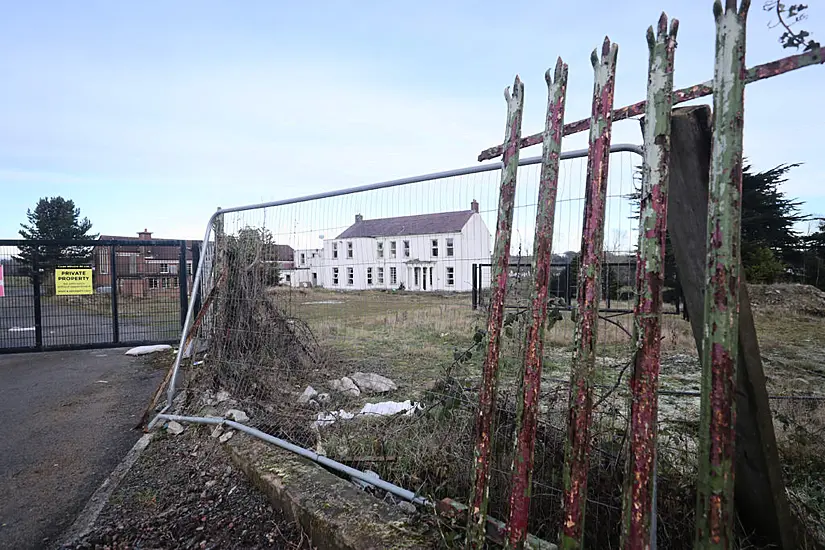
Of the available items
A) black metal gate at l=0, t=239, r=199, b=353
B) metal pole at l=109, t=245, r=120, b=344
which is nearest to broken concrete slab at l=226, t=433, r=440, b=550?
black metal gate at l=0, t=239, r=199, b=353

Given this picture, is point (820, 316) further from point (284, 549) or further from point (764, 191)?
point (284, 549)

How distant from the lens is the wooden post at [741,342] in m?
1.72

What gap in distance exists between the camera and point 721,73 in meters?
1.43

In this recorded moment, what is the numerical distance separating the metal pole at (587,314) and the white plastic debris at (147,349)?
881 centimetres

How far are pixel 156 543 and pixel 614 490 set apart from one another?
259cm

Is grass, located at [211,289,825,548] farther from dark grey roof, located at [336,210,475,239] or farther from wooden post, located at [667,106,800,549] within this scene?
dark grey roof, located at [336,210,475,239]

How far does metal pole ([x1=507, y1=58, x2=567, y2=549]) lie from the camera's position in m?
1.76

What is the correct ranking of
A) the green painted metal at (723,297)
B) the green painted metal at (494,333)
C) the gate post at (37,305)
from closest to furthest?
1. the green painted metal at (723,297)
2. the green painted metal at (494,333)
3. the gate post at (37,305)

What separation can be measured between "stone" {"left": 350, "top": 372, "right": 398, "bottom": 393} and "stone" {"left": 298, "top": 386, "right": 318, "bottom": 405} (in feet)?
2.06

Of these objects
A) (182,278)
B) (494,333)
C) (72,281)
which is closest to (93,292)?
(72,281)

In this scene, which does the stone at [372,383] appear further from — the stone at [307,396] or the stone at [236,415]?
the stone at [236,415]

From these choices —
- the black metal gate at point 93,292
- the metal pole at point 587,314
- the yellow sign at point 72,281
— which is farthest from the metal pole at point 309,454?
the yellow sign at point 72,281

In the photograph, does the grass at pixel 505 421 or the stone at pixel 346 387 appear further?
the stone at pixel 346 387

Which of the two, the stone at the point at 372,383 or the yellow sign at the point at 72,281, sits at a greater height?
the yellow sign at the point at 72,281
